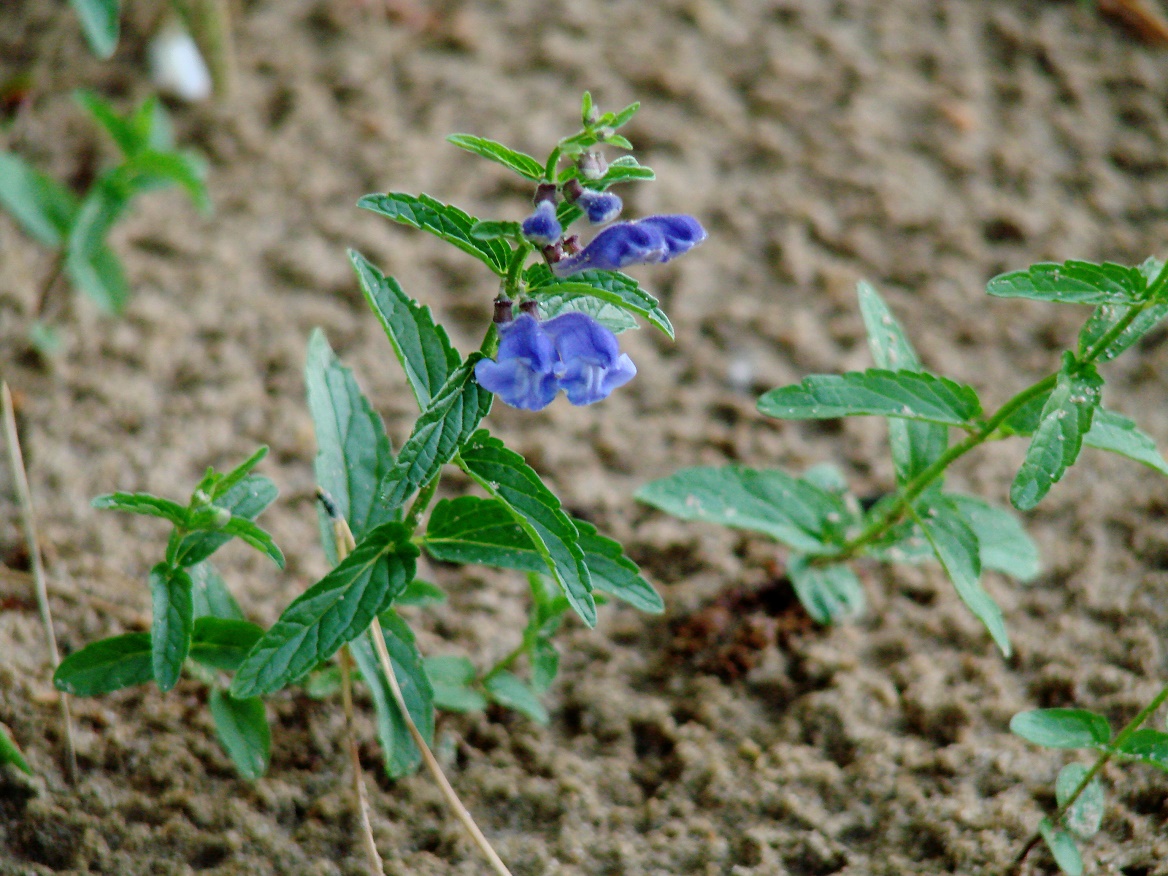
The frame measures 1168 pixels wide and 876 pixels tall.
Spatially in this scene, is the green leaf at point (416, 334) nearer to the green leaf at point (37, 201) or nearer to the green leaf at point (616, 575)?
the green leaf at point (616, 575)

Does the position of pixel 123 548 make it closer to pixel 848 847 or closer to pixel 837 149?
pixel 848 847

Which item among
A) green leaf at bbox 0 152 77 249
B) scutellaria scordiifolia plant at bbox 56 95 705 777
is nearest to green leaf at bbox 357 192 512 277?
scutellaria scordiifolia plant at bbox 56 95 705 777

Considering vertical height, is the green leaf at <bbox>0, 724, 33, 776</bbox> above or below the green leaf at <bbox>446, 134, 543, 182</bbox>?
below

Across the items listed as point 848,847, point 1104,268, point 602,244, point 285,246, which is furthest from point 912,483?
point 285,246

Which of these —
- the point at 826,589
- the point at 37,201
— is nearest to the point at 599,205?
the point at 826,589

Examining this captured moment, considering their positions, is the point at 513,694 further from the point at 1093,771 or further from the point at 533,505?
the point at 1093,771

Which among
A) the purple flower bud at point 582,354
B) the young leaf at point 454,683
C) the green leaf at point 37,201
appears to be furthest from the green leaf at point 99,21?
the young leaf at point 454,683

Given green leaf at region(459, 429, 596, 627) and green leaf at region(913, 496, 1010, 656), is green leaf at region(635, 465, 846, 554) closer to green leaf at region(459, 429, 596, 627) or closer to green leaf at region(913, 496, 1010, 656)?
green leaf at region(913, 496, 1010, 656)
